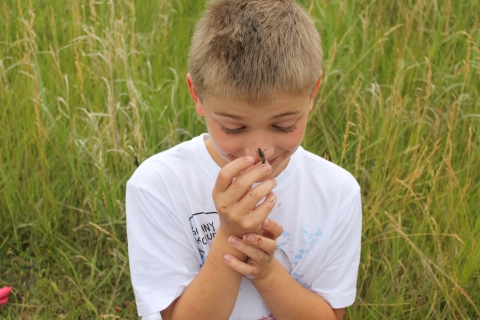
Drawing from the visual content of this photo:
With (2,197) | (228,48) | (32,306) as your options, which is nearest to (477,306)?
(228,48)

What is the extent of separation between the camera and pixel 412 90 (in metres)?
3.41

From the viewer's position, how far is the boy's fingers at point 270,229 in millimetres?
1771

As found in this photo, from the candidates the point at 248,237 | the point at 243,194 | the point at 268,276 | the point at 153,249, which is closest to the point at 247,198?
the point at 243,194

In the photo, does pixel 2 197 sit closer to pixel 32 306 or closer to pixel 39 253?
pixel 39 253

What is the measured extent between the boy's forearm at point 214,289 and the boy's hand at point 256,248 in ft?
0.14

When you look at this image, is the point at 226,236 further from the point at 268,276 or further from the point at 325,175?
the point at 325,175

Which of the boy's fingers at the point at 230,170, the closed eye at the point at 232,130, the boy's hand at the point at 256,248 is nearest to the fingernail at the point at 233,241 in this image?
the boy's hand at the point at 256,248

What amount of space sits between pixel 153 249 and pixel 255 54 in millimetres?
692

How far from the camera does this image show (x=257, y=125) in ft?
5.61

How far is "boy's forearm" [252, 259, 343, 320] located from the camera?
6.22ft

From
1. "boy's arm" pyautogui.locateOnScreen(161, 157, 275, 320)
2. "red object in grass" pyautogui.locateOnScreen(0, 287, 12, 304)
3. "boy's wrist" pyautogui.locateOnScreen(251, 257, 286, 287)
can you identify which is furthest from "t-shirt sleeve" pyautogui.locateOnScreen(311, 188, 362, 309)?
"red object in grass" pyautogui.locateOnScreen(0, 287, 12, 304)

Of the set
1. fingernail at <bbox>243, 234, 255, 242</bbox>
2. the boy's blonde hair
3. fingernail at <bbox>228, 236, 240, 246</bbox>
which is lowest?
fingernail at <bbox>228, 236, 240, 246</bbox>

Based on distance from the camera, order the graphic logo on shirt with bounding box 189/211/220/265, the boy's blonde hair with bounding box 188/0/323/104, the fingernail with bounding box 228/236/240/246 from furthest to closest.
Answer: the graphic logo on shirt with bounding box 189/211/220/265
the fingernail with bounding box 228/236/240/246
the boy's blonde hair with bounding box 188/0/323/104

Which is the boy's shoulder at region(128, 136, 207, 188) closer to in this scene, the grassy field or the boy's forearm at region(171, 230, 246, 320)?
the boy's forearm at region(171, 230, 246, 320)
